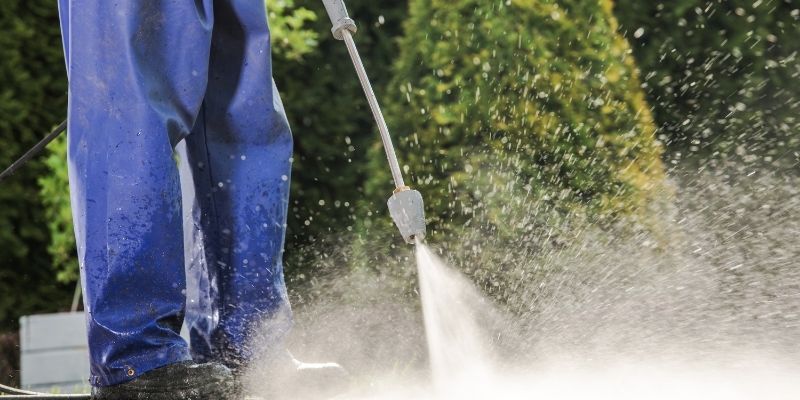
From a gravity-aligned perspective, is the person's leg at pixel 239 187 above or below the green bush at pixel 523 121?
below

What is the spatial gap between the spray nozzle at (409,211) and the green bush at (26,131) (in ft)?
10.2

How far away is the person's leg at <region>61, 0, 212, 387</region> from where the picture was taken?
1.94 metres

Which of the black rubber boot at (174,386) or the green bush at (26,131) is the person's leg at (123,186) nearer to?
the black rubber boot at (174,386)

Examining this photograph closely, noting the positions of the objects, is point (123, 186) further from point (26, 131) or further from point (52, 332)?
point (26, 131)

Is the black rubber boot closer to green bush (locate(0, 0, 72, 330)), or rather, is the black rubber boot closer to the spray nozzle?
the spray nozzle

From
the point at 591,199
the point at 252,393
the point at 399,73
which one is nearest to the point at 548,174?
the point at 591,199

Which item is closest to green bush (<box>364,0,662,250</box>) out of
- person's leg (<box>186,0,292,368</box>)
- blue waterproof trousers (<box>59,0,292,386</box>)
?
person's leg (<box>186,0,292,368</box>)

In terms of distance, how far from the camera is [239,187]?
2.31 metres

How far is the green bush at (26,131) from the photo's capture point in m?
4.89

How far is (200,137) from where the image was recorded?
230 cm

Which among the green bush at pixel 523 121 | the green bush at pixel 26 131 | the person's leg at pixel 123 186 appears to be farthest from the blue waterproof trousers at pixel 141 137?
the green bush at pixel 26 131

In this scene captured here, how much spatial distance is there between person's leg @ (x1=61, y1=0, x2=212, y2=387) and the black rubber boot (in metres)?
0.02

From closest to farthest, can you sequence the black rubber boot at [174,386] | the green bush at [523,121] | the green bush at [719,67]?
the black rubber boot at [174,386], the green bush at [523,121], the green bush at [719,67]

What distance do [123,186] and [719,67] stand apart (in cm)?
355
